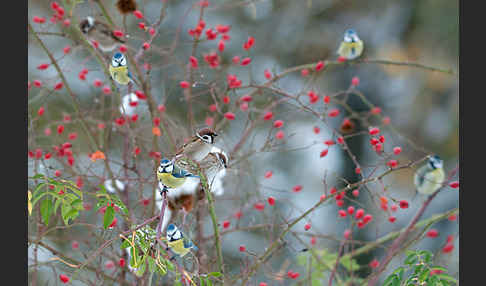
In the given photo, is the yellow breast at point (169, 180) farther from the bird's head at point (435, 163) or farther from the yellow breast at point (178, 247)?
the bird's head at point (435, 163)

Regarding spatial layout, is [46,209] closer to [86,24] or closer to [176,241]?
[176,241]

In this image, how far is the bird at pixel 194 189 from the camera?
104cm

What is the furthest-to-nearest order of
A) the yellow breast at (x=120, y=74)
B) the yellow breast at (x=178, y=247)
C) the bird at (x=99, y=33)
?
the bird at (x=99, y=33), the yellow breast at (x=120, y=74), the yellow breast at (x=178, y=247)

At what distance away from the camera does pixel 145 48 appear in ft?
3.96

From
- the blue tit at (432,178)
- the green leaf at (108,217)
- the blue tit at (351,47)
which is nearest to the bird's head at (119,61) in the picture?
the green leaf at (108,217)

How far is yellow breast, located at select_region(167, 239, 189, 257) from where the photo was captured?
100 centimetres

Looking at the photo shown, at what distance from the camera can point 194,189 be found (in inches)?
46.3

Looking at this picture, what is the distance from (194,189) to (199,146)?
140mm

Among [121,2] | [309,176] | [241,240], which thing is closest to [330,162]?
[309,176]

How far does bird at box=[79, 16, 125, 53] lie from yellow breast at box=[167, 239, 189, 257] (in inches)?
21.8

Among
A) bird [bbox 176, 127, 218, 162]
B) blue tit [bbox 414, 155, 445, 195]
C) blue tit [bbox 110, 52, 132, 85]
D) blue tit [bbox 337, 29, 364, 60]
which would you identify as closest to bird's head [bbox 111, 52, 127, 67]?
blue tit [bbox 110, 52, 132, 85]

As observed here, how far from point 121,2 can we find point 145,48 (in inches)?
7.8

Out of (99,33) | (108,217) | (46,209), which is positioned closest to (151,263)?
(108,217)

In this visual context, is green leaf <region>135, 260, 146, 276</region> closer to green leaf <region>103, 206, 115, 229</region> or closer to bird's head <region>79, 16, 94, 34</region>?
green leaf <region>103, 206, 115, 229</region>
